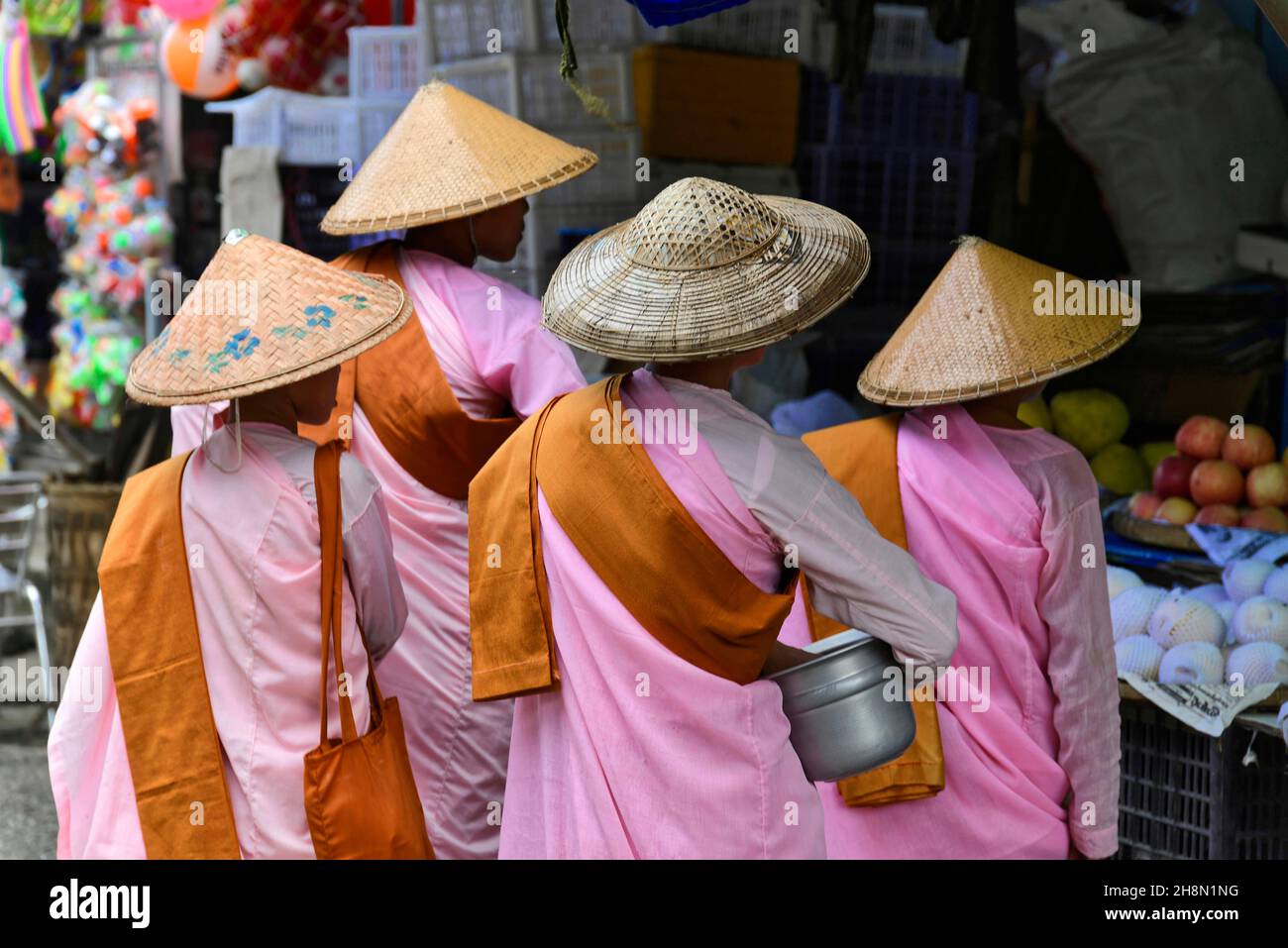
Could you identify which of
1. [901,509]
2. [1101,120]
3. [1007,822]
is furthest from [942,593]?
[1101,120]

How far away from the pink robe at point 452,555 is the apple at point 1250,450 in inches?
86.6

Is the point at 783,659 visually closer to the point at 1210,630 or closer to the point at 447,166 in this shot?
the point at 447,166

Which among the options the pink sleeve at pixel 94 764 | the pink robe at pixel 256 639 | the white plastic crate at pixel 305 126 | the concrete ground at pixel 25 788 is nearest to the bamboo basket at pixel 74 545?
the concrete ground at pixel 25 788

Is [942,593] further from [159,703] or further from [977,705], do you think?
[159,703]

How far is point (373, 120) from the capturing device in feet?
18.5

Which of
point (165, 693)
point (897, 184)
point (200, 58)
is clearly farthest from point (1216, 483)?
point (200, 58)

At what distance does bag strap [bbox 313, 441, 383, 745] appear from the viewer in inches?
102

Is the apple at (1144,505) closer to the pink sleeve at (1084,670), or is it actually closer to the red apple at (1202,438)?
the red apple at (1202,438)

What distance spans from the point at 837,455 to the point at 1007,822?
0.73 metres

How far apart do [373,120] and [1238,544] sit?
10.6 ft

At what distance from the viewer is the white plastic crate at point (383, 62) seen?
18.4 ft

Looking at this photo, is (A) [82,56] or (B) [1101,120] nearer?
(B) [1101,120]

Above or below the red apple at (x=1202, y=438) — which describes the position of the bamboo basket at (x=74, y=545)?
below

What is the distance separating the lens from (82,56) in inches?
312
